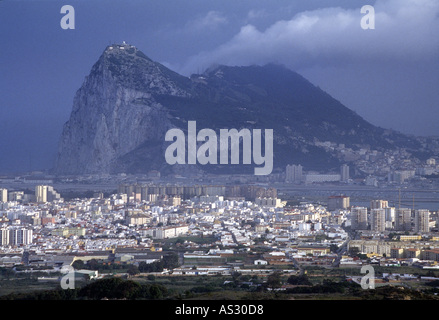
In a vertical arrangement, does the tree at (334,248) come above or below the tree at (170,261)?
above

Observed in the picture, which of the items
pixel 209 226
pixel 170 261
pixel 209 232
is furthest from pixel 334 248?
pixel 209 226

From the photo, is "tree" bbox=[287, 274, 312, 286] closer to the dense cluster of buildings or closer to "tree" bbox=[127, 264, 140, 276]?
the dense cluster of buildings

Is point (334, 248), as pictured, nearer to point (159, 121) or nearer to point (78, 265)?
point (78, 265)

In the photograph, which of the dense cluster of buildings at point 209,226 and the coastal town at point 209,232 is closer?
the coastal town at point 209,232

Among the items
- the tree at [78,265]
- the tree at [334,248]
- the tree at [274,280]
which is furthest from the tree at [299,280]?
the tree at [334,248]

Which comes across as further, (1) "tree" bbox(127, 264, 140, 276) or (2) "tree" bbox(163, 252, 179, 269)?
(2) "tree" bbox(163, 252, 179, 269)

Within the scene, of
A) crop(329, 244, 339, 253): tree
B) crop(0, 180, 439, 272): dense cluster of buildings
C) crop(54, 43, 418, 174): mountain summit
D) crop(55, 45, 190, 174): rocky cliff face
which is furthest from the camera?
crop(55, 45, 190, 174): rocky cliff face

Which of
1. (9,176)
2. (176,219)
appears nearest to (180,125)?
(9,176)

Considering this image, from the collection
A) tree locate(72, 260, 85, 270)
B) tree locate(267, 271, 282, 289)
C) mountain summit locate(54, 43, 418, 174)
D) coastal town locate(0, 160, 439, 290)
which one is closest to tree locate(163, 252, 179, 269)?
coastal town locate(0, 160, 439, 290)

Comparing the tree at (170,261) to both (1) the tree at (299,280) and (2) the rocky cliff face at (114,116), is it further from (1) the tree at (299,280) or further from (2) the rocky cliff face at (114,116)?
(2) the rocky cliff face at (114,116)

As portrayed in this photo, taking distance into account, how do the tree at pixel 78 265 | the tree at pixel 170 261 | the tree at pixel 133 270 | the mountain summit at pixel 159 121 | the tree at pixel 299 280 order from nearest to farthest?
1. the tree at pixel 299 280
2. the tree at pixel 133 270
3. the tree at pixel 78 265
4. the tree at pixel 170 261
5. the mountain summit at pixel 159 121
